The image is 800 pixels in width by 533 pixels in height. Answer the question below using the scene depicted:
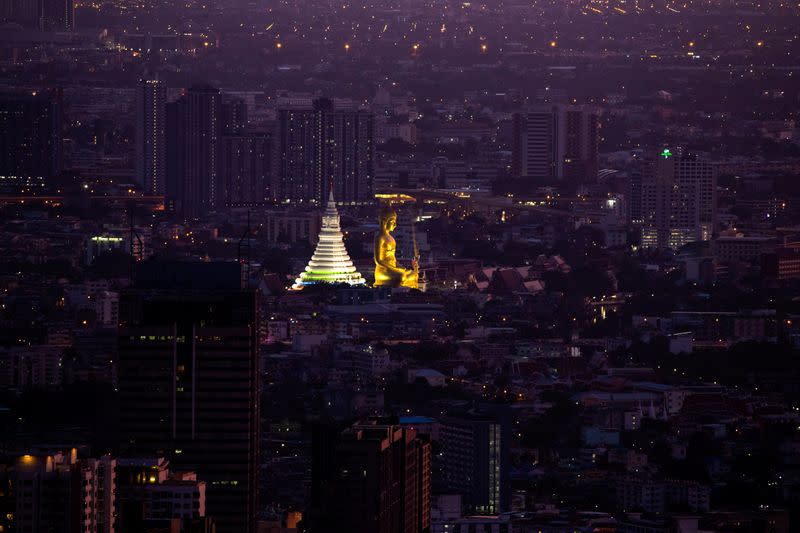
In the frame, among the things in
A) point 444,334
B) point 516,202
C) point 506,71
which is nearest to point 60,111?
point 516,202

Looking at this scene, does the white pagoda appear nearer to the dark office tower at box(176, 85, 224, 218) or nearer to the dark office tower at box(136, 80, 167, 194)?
the dark office tower at box(176, 85, 224, 218)

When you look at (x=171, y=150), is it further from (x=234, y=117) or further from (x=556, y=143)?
(x=556, y=143)

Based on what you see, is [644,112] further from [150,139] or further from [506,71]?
[150,139]

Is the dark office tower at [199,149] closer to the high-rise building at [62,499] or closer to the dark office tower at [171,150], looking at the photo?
the dark office tower at [171,150]

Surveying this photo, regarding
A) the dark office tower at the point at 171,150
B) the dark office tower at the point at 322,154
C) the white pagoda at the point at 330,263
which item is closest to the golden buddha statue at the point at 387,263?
the white pagoda at the point at 330,263

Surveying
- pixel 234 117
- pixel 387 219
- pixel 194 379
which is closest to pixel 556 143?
pixel 234 117
